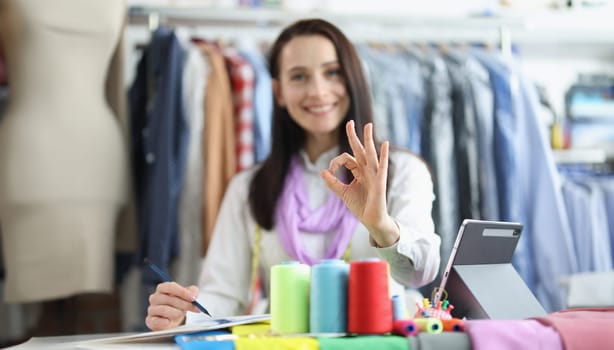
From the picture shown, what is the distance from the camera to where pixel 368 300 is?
2.99 feet

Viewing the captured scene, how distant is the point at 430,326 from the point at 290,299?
0.18 m

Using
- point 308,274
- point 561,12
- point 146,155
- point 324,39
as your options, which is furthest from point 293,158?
point 561,12

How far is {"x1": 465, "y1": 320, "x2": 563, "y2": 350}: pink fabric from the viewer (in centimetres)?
90

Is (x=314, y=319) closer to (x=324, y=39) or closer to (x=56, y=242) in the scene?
(x=324, y=39)

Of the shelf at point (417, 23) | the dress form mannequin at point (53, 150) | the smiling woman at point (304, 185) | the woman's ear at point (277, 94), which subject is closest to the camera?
the smiling woman at point (304, 185)

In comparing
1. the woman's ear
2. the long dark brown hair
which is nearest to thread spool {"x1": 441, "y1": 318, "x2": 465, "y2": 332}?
the long dark brown hair

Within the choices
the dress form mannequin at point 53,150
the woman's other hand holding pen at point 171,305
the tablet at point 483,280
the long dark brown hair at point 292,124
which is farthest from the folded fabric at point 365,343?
the dress form mannequin at point 53,150

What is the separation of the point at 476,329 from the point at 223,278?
34.7 inches

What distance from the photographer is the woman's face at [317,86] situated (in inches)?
67.9

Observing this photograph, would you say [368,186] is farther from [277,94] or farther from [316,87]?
[277,94]

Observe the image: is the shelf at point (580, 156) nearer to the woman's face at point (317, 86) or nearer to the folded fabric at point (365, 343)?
the woman's face at point (317, 86)

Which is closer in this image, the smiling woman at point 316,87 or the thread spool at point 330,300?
the thread spool at point 330,300

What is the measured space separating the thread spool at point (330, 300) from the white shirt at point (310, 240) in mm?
377

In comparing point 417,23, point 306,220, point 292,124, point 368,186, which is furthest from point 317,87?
point 417,23
